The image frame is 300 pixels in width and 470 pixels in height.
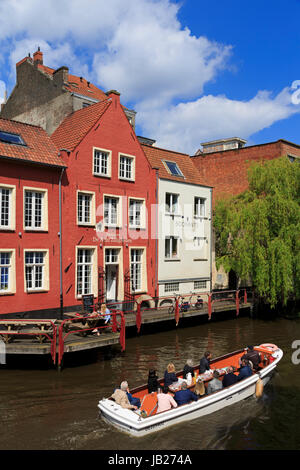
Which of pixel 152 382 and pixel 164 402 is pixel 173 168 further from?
pixel 164 402

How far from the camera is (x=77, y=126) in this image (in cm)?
2288

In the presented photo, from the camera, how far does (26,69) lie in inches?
1266

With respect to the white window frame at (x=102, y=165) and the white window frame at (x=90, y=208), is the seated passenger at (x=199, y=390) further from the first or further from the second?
the white window frame at (x=102, y=165)

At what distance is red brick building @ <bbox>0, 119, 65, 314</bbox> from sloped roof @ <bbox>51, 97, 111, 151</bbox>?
1.52 metres

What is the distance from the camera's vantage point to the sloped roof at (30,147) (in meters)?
18.4

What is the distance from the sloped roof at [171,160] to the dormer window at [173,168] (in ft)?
0.83

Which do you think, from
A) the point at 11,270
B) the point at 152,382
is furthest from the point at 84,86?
the point at 152,382

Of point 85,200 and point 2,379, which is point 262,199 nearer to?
point 85,200

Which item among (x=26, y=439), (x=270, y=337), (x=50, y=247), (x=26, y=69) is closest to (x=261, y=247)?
(x=270, y=337)

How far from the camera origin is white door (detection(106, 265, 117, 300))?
23219mm

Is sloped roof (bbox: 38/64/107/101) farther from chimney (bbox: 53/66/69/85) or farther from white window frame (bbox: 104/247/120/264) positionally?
white window frame (bbox: 104/247/120/264)

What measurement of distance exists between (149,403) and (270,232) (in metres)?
17.2

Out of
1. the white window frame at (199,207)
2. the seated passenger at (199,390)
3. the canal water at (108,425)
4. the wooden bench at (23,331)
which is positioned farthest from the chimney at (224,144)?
the seated passenger at (199,390)
